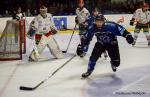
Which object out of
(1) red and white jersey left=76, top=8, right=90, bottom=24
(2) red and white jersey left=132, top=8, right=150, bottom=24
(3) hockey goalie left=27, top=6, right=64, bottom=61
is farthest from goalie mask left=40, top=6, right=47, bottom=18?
(2) red and white jersey left=132, top=8, right=150, bottom=24

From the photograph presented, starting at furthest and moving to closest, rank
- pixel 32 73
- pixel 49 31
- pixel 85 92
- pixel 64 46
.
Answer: pixel 64 46, pixel 49 31, pixel 32 73, pixel 85 92

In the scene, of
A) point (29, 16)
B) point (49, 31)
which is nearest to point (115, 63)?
point (49, 31)

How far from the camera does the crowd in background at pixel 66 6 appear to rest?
53.5 feet

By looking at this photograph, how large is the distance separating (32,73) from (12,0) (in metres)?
8.40

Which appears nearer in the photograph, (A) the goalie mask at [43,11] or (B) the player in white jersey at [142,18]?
(A) the goalie mask at [43,11]

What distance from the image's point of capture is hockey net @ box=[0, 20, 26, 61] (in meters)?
10.2

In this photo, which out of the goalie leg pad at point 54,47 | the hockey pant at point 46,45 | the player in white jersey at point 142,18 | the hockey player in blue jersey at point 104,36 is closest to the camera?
the hockey player in blue jersey at point 104,36

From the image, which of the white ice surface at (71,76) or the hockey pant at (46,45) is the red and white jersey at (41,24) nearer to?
the hockey pant at (46,45)

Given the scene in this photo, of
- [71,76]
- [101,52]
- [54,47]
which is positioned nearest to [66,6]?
[54,47]

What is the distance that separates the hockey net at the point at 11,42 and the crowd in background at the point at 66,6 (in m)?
5.51

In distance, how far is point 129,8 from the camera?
54.5 feet

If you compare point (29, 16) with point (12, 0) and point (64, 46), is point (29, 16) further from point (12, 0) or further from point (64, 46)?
point (64, 46)

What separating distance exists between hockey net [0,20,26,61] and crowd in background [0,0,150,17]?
551cm

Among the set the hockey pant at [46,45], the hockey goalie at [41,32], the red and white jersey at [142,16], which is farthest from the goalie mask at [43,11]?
the red and white jersey at [142,16]
